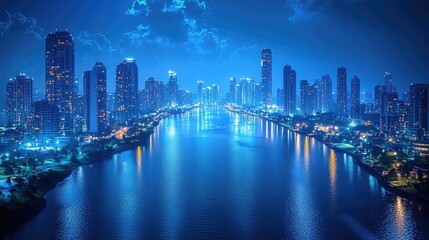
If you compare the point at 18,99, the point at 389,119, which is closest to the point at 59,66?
the point at 18,99

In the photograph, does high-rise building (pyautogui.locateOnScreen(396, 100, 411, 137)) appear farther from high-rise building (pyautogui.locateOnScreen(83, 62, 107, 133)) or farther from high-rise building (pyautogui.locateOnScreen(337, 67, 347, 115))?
high-rise building (pyautogui.locateOnScreen(337, 67, 347, 115))

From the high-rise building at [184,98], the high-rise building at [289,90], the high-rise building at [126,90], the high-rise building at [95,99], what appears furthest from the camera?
the high-rise building at [184,98]

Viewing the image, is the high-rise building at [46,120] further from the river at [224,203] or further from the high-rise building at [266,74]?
the high-rise building at [266,74]

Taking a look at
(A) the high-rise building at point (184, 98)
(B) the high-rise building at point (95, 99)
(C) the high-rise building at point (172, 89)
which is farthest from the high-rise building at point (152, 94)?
(B) the high-rise building at point (95, 99)

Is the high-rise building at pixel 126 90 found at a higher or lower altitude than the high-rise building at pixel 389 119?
higher

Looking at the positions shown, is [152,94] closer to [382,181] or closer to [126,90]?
[126,90]

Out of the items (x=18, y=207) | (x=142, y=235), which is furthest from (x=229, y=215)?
(x=18, y=207)

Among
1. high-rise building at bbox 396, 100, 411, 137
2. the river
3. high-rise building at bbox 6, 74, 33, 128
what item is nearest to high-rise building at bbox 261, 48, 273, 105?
high-rise building at bbox 396, 100, 411, 137
